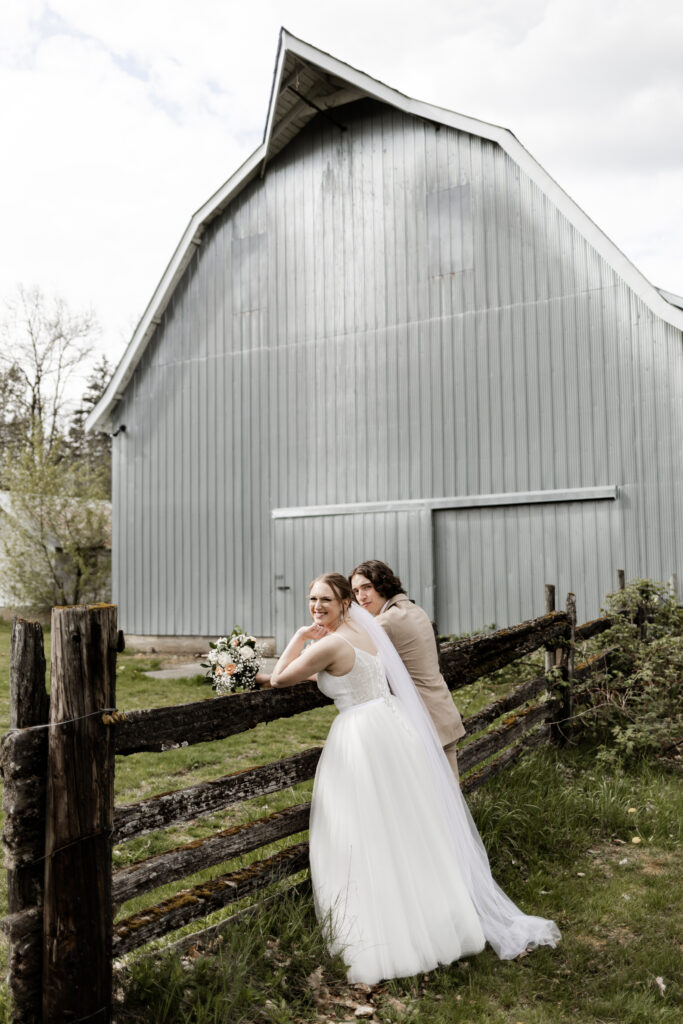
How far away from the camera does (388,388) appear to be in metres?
12.9

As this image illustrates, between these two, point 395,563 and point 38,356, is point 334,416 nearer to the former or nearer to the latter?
point 395,563

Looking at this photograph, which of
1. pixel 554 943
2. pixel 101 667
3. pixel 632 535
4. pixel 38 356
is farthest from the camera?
pixel 38 356

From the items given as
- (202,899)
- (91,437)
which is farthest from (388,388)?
(91,437)

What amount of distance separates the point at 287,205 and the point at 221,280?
166cm

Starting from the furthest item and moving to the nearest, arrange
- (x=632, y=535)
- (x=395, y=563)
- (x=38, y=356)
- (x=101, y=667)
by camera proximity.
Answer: (x=38, y=356)
(x=395, y=563)
(x=632, y=535)
(x=101, y=667)

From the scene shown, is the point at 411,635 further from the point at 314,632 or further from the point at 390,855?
the point at 390,855

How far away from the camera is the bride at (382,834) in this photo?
3.64 meters

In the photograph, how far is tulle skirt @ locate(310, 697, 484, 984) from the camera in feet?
11.9

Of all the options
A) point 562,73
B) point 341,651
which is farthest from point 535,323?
point 341,651

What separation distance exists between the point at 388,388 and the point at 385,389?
0.05m

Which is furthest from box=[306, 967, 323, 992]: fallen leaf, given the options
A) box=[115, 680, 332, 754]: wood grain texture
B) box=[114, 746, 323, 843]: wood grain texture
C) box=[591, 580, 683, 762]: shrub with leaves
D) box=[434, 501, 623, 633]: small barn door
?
box=[434, 501, 623, 633]: small barn door

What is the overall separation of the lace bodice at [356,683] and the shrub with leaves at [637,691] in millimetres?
3352

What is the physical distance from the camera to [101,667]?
299 cm

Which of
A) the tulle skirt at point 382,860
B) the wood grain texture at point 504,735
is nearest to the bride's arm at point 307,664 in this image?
the tulle skirt at point 382,860
